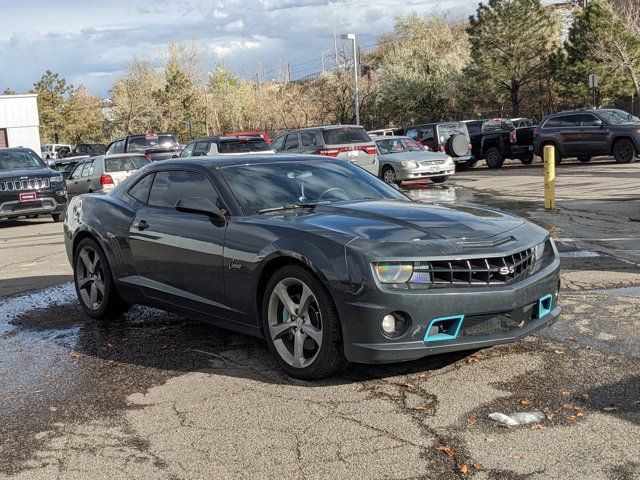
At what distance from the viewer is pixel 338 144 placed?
20.2m

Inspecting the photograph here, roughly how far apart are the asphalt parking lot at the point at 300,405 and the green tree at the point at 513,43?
121 feet

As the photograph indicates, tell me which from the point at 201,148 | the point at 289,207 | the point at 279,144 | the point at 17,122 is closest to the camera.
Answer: the point at 289,207

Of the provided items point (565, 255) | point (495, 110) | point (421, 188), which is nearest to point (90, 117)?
point (495, 110)

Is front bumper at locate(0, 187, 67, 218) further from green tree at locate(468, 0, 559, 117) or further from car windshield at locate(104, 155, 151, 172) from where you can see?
green tree at locate(468, 0, 559, 117)

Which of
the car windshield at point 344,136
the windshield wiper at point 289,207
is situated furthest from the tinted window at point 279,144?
the windshield wiper at point 289,207

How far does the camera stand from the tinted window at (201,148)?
19.5 metres

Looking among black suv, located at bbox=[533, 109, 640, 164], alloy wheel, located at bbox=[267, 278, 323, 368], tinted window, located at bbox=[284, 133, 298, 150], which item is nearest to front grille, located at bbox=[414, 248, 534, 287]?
alloy wheel, located at bbox=[267, 278, 323, 368]

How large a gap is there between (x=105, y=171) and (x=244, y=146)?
139 inches

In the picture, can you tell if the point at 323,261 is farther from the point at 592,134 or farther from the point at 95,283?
the point at 592,134

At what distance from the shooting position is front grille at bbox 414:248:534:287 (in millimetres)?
4574

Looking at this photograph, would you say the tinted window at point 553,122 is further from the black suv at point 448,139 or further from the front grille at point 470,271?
the front grille at point 470,271

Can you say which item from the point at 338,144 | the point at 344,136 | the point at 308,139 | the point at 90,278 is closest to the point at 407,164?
the point at 344,136

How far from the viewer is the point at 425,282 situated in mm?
4559

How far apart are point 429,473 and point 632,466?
0.92 meters
